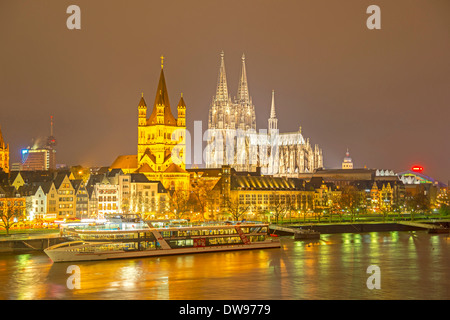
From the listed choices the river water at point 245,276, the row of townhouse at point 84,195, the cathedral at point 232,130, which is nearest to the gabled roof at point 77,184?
the row of townhouse at point 84,195

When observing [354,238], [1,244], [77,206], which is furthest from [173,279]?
[77,206]

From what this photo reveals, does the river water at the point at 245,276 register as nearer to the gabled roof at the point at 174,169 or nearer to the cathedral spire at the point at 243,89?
the gabled roof at the point at 174,169

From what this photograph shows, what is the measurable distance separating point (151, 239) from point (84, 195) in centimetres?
3391

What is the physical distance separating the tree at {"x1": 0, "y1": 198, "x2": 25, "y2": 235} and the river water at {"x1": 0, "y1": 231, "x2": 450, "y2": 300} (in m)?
15.3

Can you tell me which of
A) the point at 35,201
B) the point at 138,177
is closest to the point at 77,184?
the point at 35,201

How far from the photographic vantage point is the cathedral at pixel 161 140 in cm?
13138

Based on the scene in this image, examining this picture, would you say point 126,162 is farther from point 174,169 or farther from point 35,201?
point 35,201

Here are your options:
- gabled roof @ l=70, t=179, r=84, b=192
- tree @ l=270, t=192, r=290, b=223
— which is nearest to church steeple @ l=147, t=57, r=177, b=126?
tree @ l=270, t=192, r=290, b=223

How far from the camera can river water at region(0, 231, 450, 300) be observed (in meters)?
48.7

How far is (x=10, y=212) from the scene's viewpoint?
8356 cm

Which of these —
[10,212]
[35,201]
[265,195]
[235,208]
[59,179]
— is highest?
[59,179]

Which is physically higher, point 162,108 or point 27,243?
point 162,108

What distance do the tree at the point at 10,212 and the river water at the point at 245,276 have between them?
50.3 feet

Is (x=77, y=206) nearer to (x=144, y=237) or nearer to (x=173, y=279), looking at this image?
(x=144, y=237)
